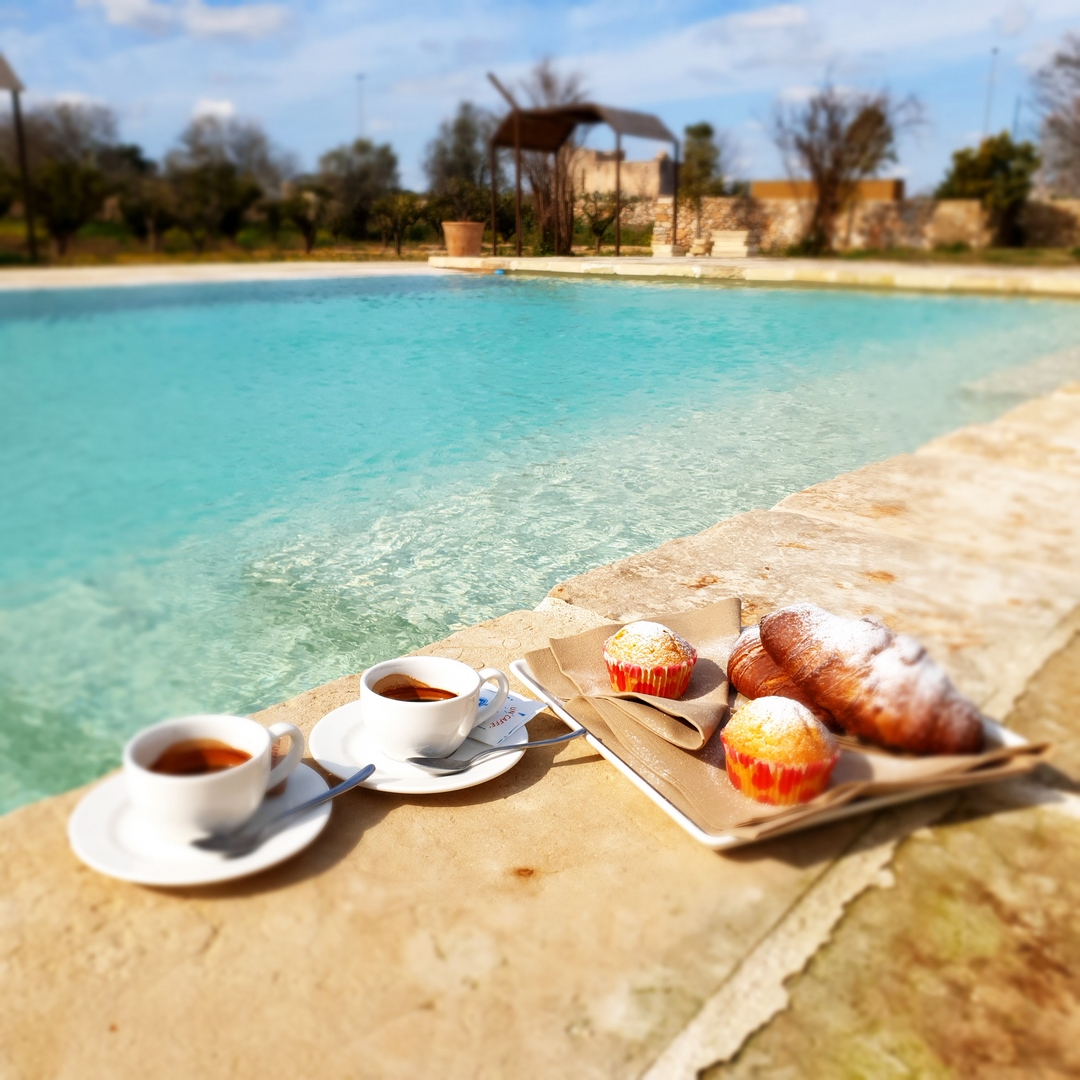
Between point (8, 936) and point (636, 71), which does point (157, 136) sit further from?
point (636, 71)

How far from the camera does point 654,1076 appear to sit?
69 centimetres

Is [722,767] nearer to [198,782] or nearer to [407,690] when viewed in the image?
[407,690]

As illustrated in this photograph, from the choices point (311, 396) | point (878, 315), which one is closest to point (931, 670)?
point (311, 396)

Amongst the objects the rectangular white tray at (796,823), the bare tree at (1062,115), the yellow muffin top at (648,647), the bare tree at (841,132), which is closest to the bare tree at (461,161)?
the bare tree at (841,132)

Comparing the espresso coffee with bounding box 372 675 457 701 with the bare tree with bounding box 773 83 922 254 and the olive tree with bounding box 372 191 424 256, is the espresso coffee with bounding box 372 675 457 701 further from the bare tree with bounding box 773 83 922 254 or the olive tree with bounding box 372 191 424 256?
the bare tree with bounding box 773 83 922 254

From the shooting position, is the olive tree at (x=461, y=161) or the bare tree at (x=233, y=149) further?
the olive tree at (x=461, y=161)

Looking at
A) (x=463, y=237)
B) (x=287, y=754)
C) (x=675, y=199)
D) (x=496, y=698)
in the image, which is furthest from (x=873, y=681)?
(x=675, y=199)

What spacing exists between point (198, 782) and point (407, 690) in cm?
33

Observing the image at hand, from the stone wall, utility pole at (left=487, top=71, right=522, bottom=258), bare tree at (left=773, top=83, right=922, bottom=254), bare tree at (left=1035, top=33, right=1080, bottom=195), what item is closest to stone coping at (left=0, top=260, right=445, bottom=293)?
utility pole at (left=487, top=71, right=522, bottom=258)

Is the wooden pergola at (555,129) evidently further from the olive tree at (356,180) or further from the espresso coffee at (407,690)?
the espresso coffee at (407,690)

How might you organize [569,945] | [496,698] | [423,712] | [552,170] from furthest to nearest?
[552,170] < [496,698] < [423,712] < [569,945]

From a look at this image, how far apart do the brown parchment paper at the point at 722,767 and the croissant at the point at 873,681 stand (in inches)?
1.0

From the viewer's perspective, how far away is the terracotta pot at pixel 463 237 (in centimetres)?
158

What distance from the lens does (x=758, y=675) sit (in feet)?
4.11
